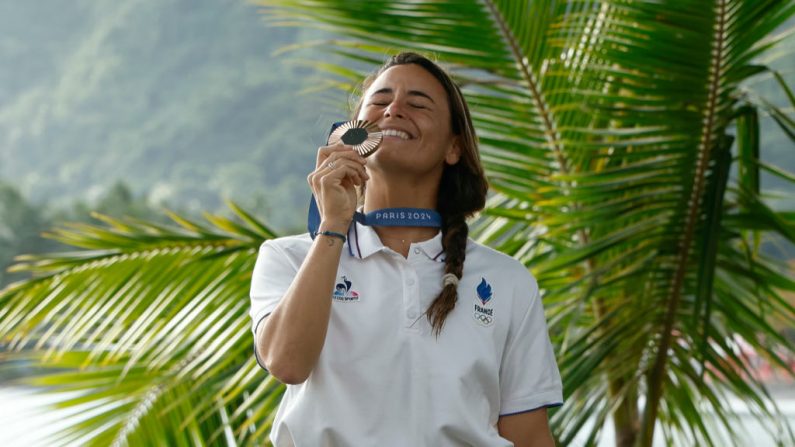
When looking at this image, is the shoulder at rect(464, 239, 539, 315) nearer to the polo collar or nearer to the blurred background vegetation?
the polo collar

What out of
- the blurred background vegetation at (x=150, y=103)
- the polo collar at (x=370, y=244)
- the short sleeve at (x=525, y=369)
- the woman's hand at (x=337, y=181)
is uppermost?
the blurred background vegetation at (x=150, y=103)

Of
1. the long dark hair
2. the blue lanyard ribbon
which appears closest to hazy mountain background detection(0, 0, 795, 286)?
the long dark hair

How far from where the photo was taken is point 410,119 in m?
1.33

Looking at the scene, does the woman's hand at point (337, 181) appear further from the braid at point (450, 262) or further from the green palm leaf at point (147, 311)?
the green palm leaf at point (147, 311)

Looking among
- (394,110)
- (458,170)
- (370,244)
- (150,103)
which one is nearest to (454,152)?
(458,170)

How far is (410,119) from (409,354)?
0.32 meters

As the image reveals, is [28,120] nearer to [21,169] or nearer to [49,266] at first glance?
[21,169]

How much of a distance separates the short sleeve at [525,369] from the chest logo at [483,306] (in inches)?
1.8

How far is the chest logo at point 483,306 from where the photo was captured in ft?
4.02

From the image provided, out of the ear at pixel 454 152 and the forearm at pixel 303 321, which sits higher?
the ear at pixel 454 152

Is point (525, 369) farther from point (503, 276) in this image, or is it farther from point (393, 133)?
point (393, 133)

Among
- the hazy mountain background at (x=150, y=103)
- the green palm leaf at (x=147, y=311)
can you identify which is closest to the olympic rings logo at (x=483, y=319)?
the green palm leaf at (x=147, y=311)

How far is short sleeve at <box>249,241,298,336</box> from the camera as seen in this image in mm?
1192

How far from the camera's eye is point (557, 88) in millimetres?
2234
